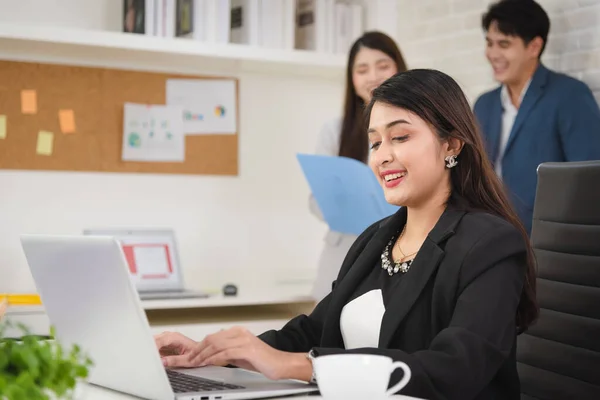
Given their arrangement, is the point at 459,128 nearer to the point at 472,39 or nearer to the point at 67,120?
the point at 472,39

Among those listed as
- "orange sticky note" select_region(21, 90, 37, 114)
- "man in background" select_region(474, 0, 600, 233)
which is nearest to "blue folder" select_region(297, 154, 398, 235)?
"man in background" select_region(474, 0, 600, 233)

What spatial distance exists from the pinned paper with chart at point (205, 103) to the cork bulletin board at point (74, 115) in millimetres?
39

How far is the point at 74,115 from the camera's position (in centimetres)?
377

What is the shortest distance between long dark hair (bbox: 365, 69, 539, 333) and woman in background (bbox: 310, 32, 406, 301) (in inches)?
67.2

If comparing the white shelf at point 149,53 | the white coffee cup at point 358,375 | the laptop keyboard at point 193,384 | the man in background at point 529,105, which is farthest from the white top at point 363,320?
the white shelf at point 149,53

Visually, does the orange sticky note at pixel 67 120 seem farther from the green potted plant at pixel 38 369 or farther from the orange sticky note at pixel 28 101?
the green potted plant at pixel 38 369

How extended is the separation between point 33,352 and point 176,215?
3.19m

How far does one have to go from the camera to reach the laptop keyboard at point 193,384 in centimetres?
129

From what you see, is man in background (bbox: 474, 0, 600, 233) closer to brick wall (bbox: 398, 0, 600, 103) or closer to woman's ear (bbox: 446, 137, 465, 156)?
brick wall (bbox: 398, 0, 600, 103)

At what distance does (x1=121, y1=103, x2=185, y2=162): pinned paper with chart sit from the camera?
3881 mm

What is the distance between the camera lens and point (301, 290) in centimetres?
398

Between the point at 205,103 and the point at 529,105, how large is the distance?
1.44 metres

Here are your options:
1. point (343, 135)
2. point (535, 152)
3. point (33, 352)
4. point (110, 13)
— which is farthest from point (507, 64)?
point (33, 352)

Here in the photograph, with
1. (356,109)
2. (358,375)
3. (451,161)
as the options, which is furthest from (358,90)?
(358,375)
